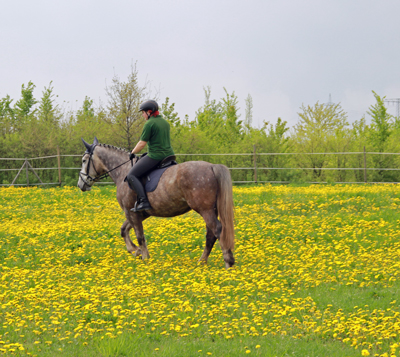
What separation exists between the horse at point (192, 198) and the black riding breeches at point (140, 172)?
187 mm

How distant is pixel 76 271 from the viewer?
874 cm

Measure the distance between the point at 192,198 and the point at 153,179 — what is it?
1.01 m

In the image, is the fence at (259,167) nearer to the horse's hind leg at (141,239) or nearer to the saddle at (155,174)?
the horse's hind leg at (141,239)

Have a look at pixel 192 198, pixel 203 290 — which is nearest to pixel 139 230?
pixel 192 198

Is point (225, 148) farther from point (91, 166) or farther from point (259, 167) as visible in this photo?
point (91, 166)

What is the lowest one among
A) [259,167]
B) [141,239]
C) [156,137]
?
[141,239]

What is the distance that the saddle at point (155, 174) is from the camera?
30.2ft

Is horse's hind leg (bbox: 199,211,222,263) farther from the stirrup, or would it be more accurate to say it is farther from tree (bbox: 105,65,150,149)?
tree (bbox: 105,65,150,149)

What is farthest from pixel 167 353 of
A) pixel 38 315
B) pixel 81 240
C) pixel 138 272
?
pixel 81 240

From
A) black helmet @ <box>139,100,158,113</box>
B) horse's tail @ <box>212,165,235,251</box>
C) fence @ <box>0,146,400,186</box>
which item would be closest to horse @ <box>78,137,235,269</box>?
horse's tail @ <box>212,165,235,251</box>

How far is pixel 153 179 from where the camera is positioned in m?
9.26

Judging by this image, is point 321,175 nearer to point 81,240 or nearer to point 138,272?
point 81,240

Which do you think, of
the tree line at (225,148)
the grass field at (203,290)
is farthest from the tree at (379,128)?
the grass field at (203,290)

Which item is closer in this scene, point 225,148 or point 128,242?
point 128,242
